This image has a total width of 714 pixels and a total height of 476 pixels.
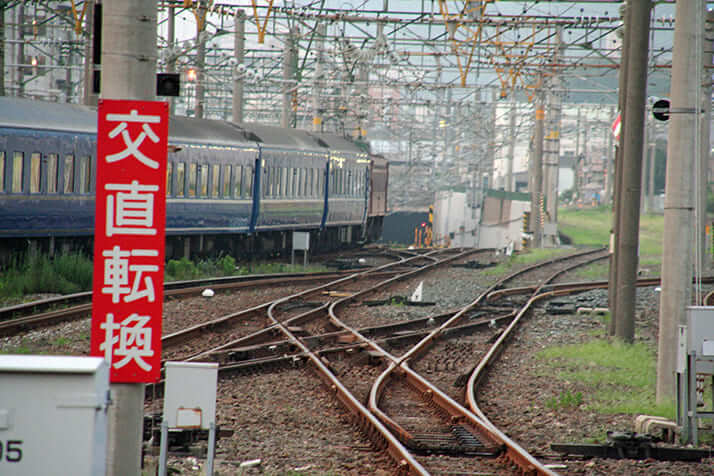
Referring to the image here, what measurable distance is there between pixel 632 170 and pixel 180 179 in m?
11.9

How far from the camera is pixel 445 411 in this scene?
A: 32.2 feet

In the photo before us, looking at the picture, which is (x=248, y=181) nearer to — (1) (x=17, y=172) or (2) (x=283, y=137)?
(2) (x=283, y=137)

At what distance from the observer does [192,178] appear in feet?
78.4

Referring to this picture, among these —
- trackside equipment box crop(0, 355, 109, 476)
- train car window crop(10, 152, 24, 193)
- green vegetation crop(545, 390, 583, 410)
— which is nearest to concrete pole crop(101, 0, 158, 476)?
trackside equipment box crop(0, 355, 109, 476)

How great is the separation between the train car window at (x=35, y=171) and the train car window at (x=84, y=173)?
1164 millimetres

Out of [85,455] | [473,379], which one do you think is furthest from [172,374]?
[473,379]

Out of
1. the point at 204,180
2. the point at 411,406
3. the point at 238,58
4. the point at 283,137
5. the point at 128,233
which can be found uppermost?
the point at 238,58

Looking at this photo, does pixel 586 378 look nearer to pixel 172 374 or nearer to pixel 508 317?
pixel 508 317

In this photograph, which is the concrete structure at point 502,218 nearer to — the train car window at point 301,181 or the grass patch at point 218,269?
the train car window at point 301,181

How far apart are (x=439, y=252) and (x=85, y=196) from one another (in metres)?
17.4

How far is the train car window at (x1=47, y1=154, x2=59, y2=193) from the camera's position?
19.2 metres

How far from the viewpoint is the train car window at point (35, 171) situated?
18734mm

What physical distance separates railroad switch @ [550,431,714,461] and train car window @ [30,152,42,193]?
1316cm

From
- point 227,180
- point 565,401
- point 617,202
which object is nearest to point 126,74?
point 565,401
